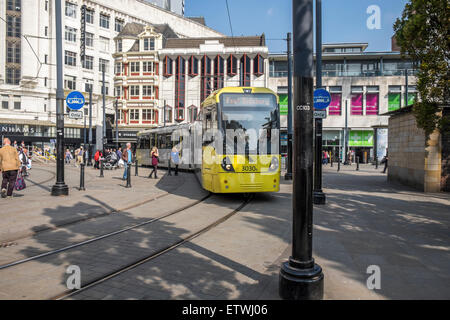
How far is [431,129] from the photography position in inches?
429

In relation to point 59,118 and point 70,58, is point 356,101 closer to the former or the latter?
point 59,118

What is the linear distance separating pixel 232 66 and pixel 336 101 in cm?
1417

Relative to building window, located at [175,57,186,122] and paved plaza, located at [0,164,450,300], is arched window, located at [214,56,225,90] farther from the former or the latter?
paved plaza, located at [0,164,450,300]

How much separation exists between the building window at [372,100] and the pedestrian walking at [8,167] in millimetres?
39931

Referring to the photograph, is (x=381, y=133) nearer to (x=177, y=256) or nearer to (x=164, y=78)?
(x=164, y=78)

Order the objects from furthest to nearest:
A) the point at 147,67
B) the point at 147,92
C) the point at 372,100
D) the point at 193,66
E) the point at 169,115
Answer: the point at 147,67 < the point at 147,92 < the point at 169,115 < the point at 193,66 < the point at 372,100

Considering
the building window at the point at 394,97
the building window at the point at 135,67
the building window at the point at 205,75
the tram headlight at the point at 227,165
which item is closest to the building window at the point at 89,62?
the building window at the point at 135,67

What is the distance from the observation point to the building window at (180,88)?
4753 cm

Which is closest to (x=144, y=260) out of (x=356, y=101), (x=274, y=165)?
(x=274, y=165)

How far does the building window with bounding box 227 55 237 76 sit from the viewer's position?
46.7m

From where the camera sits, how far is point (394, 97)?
4191 centimetres
